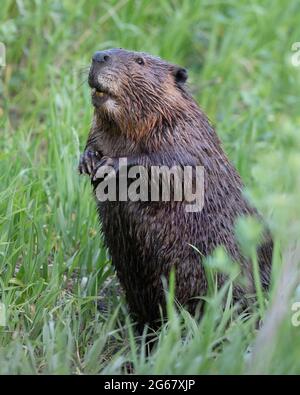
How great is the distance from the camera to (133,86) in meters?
4.07

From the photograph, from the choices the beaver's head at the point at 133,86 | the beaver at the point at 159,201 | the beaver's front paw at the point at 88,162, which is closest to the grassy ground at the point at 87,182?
the beaver at the point at 159,201

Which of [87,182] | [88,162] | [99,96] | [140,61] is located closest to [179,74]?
[140,61]

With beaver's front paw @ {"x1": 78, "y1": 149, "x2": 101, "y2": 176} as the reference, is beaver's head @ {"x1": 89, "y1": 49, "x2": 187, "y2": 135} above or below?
above

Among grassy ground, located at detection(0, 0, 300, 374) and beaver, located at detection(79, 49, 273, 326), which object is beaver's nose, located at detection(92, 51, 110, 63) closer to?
beaver, located at detection(79, 49, 273, 326)

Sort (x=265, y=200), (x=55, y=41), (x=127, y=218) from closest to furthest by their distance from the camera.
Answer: (x=265, y=200)
(x=127, y=218)
(x=55, y=41)

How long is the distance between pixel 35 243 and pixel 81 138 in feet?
3.39

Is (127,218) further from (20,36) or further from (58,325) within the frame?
(20,36)

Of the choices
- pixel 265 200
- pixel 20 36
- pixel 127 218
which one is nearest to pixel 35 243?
pixel 127 218

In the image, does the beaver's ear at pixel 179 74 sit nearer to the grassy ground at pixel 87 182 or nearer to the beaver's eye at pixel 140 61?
the beaver's eye at pixel 140 61

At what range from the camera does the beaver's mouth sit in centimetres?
398

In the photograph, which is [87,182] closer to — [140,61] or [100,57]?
[140,61]

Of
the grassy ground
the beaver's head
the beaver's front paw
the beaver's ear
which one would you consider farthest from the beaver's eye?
the grassy ground

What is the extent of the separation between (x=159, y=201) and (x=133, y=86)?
50cm

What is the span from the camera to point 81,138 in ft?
17.0
